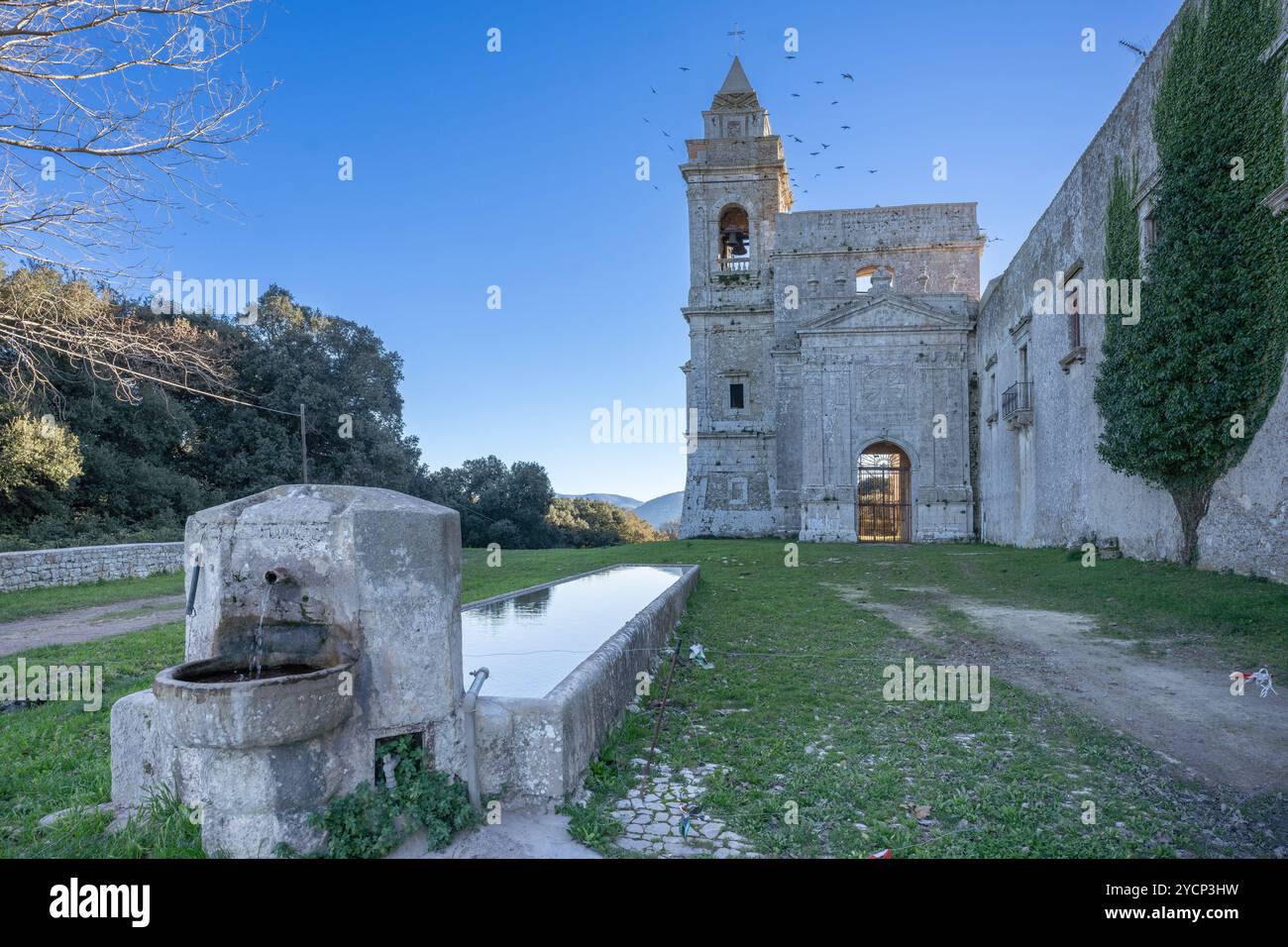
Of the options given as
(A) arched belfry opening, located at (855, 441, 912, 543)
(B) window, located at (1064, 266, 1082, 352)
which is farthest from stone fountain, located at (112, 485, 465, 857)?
(A) arched belfry opening, located at (855, 441, 912, 543)

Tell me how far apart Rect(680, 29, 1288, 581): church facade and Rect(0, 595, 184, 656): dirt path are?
1896 cm

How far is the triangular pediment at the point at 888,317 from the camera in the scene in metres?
27.3

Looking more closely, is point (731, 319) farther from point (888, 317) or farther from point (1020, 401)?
point (1020, 401)

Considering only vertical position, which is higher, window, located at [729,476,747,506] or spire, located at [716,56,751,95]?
spire, located at [716,56,751,95]

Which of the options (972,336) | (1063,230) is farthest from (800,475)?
(1063,230)

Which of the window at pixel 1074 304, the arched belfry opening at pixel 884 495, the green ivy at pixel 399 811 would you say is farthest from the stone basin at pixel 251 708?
the arched belfry opening at pixel 884 495

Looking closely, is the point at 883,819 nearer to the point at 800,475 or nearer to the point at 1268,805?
the point at 1268,805

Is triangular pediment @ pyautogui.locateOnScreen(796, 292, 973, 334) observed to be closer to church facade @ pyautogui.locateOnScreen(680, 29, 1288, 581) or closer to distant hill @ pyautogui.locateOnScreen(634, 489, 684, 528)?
church facade @ pyautogui.locateOnScreen(680, 29, 1288, 581)

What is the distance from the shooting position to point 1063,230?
1727cm

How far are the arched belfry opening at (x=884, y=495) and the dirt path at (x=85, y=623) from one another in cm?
2288

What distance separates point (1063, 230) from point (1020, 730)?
16.4 metres

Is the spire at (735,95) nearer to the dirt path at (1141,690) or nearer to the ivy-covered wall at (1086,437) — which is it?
the ivy-covered wall at (1086,437)

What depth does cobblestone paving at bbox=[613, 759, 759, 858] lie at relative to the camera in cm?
329

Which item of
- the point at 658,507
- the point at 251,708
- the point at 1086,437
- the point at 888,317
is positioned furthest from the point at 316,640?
the point at 658,507
